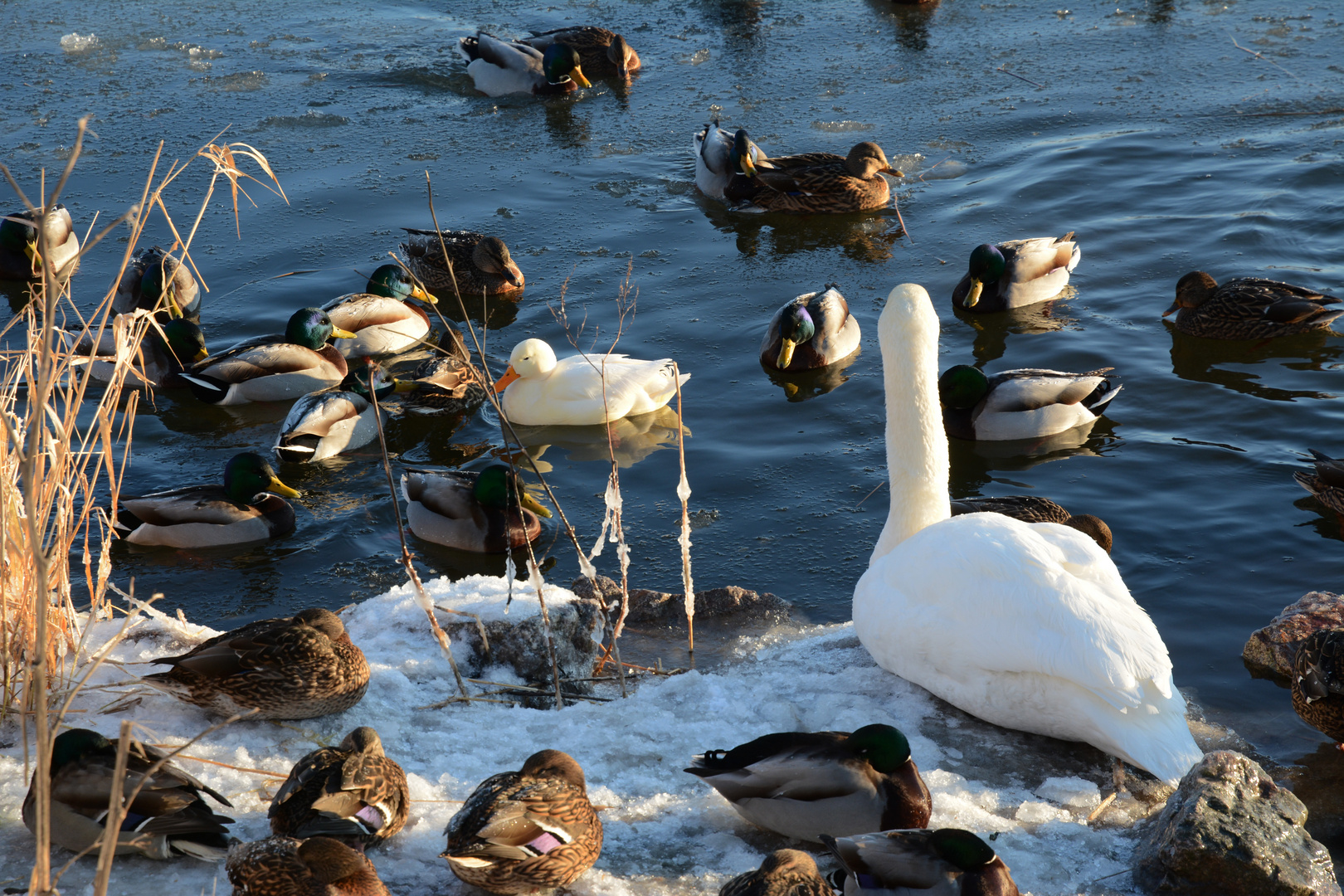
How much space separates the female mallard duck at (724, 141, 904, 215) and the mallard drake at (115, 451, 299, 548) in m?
6.17

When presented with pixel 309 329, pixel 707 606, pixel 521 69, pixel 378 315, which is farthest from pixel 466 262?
pixel 521 69

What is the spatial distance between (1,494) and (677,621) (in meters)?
3.19

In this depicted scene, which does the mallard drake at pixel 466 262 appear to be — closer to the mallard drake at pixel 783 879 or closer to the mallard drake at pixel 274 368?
the mallard drake at pixel 274 368

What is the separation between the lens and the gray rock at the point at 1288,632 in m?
5.57

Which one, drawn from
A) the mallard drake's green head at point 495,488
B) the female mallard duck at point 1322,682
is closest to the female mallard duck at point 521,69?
the mallard drake's green head at point 495,488

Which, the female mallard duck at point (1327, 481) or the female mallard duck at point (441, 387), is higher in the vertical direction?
the female mallard duck at point (441, 387)

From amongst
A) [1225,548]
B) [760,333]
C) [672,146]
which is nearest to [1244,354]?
[1225,548]

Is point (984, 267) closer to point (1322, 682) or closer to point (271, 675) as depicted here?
point (1322, 682)

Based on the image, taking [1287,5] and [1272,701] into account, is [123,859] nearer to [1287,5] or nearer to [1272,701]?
[1272,701]

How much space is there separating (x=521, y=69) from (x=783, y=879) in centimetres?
1341

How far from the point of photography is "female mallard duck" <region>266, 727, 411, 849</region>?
11.6 feet

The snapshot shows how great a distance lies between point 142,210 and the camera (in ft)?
10.9

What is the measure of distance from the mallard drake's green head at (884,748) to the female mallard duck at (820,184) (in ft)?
28.2

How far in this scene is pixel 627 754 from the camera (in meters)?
4.35
